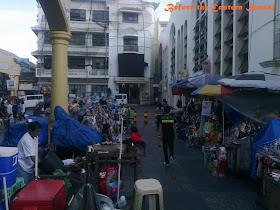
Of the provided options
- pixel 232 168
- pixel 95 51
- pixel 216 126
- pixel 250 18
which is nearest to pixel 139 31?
pixel 95 51

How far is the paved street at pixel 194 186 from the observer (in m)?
4.59

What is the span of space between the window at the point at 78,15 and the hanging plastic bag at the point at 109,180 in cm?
3361

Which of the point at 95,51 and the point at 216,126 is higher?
the point at 95,51

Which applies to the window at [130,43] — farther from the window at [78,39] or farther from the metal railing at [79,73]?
the window at [78,39]

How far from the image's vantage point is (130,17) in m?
35.8

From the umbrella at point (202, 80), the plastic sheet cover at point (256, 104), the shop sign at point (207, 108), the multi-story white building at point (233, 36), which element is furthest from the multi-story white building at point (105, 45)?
the plastic sheet cover at point (256, 104)

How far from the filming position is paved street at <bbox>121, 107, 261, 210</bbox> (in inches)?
181

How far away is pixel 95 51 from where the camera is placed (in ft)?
114

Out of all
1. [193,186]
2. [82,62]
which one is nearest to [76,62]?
[82,62]

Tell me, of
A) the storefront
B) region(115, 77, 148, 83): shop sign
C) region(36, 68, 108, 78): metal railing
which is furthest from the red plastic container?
the storefront

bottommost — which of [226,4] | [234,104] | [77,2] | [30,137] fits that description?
[30,137]

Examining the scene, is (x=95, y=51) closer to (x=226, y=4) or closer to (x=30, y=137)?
(x=226, y=4)

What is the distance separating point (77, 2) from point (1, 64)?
554 inches

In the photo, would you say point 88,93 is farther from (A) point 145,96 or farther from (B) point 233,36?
(B) point 233,36
